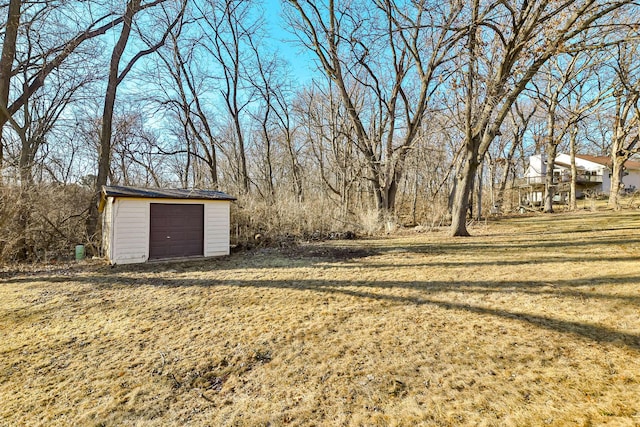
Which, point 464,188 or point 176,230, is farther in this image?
point 464,188

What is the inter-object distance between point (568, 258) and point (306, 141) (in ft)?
49.9

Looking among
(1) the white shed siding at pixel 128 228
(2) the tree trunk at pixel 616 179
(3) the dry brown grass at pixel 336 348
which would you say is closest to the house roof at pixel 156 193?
(1) the white shed siding at pixel 128 228

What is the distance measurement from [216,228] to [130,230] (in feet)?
7.27

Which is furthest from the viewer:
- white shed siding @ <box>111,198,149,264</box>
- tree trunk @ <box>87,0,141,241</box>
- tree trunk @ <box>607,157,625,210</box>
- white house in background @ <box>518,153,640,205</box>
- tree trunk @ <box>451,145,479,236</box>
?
white house in background @ <box>518,153,640,205</box>

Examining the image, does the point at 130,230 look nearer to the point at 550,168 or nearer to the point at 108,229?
the point at 108,229

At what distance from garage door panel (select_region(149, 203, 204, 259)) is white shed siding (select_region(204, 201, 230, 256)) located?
140 mm

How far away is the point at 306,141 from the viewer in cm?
1894

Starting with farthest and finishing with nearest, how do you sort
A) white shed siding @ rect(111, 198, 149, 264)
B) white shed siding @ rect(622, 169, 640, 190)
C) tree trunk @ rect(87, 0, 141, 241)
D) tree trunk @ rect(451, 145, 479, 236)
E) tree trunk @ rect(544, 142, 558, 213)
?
white shed siding @ rect(622, 169, 640, 190), tree trunk @ rect(544, 142, 558, 213), tree trunk @ rect(87, 0, 141, 241), tree trunk @ rect(451, 145, 479, 236), white shed siding @ rect(111, 198, 149, 264)

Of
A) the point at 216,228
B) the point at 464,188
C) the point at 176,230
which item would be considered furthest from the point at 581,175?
the point at 176,230

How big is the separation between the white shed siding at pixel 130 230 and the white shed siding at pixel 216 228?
5.12ft

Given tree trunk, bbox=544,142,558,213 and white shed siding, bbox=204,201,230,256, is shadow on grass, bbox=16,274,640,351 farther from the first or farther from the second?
tree trunk, bbox=544,142,558,213

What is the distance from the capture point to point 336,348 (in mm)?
3100

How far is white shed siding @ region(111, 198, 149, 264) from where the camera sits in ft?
25.0

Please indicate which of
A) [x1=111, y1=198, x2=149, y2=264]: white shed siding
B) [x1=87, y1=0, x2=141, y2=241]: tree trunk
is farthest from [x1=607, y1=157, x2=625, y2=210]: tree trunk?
[x1=87, y1=0, x2=141, y2=241]: tree trunk
